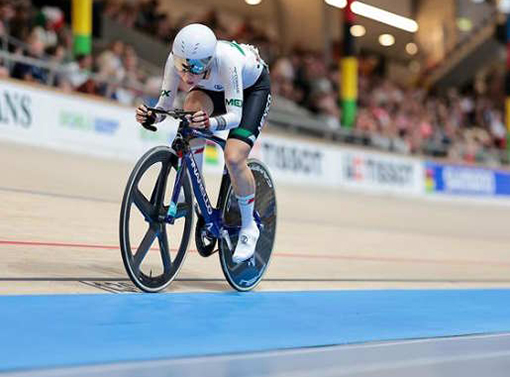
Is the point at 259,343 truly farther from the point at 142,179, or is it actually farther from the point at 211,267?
the point at 211,267

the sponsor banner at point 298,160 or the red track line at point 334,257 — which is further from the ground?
the sponsor banner at point 298,160

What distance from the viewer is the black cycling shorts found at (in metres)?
3.89

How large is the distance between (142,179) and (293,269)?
193 centimetres

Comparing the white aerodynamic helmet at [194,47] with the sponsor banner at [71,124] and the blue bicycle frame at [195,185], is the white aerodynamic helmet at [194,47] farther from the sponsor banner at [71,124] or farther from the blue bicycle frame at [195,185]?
the sponsor banner at [71,124]

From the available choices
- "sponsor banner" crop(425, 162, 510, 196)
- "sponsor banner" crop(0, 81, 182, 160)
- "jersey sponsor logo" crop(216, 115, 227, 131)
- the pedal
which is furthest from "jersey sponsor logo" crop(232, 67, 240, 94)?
"sponsor banner" crop(425, 162, 510, 196)

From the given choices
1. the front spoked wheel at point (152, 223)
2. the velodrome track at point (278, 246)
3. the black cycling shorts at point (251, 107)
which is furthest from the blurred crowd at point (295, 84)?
the front spoked wheel at point (152, 223)

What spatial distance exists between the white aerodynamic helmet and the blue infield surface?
3.37 ft

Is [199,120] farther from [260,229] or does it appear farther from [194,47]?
[260,229]

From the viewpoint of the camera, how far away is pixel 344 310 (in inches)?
153

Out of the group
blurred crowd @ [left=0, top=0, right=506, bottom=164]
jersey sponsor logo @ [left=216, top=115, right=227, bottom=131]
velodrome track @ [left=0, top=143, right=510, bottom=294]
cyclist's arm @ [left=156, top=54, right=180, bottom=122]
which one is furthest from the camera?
blurred crowd @ [left=0, top=0, right=506, bottom=164]

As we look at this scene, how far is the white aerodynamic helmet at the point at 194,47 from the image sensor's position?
3.54 metres

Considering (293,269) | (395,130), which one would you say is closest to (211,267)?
(293,269)

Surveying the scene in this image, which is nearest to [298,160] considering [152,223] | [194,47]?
[152,223]

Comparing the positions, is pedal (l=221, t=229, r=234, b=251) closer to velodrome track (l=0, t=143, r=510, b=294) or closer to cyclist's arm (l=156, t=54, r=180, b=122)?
velodrome track (l=0, t=143, r=510, b=294)
